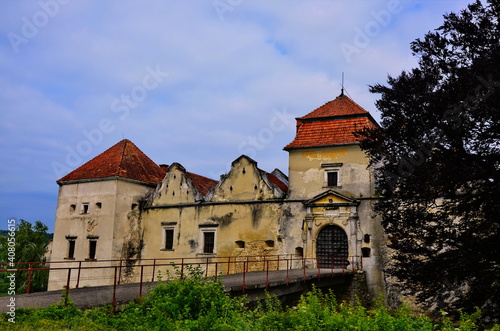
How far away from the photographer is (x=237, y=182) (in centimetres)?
2498

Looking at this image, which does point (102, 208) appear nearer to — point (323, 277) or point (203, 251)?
point (203, 251)

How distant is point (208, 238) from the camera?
25.3 meters

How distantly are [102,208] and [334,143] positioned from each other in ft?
45.7

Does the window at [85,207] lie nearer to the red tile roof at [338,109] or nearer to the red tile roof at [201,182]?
the red tile roof at [201,182]

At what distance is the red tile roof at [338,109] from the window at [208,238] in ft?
26.5

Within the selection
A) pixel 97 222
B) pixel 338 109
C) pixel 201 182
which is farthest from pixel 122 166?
pixel 338 109

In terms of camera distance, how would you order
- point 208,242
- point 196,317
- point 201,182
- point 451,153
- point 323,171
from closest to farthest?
point 196,317
point 451,153
point 323,171
point 208,242
point 201,182

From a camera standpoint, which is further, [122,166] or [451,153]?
[122,166]

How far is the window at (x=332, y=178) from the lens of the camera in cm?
2308

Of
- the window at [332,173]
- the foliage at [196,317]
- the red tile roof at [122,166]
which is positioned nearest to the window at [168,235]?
the red tile roof at [122,166]

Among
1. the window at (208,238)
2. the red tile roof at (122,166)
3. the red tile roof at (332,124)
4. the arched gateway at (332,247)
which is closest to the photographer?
the arched gateway at (332,247)

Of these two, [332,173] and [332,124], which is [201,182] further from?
[332,124]

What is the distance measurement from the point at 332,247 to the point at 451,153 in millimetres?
10940

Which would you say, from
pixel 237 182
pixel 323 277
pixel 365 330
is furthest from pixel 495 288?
pixel 237 182
